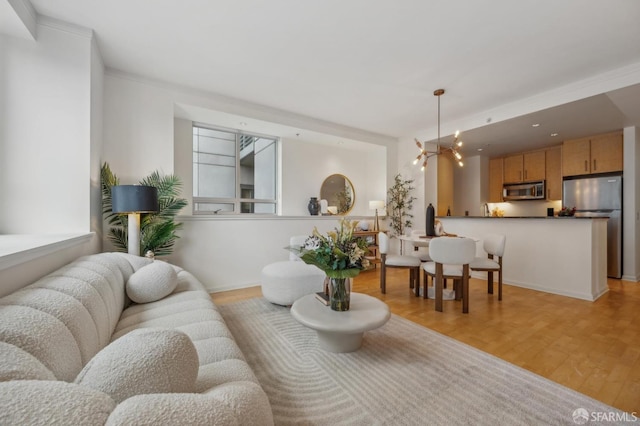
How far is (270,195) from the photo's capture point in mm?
4812

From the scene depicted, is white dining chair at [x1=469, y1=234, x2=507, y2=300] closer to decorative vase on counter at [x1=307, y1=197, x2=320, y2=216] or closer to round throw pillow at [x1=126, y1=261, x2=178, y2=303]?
decorative vase on counter at [x1=307, y1=197, x2=320, y2=216]

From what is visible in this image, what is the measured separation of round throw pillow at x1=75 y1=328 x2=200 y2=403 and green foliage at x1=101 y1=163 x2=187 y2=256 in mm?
2373

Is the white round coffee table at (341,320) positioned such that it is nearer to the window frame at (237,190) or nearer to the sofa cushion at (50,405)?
the sofa cushion at (50,405)

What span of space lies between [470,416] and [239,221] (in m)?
3.29

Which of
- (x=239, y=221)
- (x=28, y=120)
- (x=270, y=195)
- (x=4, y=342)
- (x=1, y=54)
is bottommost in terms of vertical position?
(x=4, y=342)

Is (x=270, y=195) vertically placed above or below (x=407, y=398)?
above

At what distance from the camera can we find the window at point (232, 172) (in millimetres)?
4090

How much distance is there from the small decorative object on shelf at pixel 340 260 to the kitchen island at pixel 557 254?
3.28m

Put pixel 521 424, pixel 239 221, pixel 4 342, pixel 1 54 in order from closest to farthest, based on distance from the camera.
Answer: pixel 4 342 → pixel 521 424 → pixel 1 54 → pixel 239 221

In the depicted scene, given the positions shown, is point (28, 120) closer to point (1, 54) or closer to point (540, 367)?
point (1, 54)

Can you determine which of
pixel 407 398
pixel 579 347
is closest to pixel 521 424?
pixel 407 398

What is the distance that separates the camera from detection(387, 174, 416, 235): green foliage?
533 cm

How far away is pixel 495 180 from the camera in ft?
21.2

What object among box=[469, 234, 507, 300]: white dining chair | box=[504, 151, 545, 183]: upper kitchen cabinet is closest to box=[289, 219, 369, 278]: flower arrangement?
box=[469, 234, 507, 300]: white dining chair
